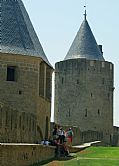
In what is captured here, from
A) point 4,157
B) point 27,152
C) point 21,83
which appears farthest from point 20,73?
point 4,157

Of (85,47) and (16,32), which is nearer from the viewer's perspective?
(16,32)

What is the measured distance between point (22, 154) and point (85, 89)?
112 ft

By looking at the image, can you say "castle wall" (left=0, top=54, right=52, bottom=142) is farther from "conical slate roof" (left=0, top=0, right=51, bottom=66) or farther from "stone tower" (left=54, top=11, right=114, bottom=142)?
"stone tower" (left=54, top=11, right=114, bottom=142)

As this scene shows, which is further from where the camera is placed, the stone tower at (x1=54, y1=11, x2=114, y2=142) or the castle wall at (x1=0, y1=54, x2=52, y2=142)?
the stone tower at (x1=54, y1=11, x2=114, y2=142)

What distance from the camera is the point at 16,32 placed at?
104 feet

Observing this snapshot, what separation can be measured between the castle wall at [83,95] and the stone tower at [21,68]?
1849 centimetres

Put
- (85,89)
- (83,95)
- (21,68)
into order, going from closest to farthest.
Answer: (21,68)
(83,95)
(85,89)

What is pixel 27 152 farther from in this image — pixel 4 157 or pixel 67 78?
pixel 67 78

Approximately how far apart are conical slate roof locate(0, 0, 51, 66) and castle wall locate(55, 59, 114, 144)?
61.3ft

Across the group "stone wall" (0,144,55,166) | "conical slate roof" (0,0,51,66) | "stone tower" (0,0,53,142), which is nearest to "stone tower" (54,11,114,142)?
"stone tower" (0,0,53,142)

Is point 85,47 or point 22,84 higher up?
point 85,47

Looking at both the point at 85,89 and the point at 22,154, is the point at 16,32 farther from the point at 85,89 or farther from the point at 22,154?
the point at 85,89

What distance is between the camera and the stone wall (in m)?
16.6

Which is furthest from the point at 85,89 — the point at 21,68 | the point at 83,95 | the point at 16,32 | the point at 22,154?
the point at 22,154
